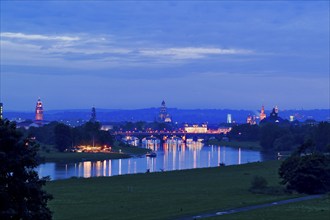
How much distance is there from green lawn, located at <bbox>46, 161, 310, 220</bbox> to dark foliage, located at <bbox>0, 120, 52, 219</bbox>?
33.7 ft

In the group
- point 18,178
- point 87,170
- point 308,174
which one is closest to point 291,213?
point 308,174

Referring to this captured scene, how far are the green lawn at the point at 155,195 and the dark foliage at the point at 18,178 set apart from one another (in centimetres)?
1026

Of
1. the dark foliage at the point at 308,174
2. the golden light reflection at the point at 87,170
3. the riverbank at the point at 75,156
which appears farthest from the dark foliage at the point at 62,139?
the dark foliage at the point at 308,174

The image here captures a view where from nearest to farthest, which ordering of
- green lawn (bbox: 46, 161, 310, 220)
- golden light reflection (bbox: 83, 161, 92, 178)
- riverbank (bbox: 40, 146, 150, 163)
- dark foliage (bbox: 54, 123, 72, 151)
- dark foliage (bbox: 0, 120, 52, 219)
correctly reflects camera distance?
dark foliage (bbox: 0, 120, 52, 219) → green lawn (bbox: 46, 161, 310, 220) → golden light reflection (bbox: 83, 161, 92, 178) → riverbank (bbox: 40, 146, 150, 163) → dark foliage (bbox: 54, 123, 72, 151)

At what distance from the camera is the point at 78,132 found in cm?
12825

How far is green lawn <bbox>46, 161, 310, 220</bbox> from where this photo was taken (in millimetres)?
29938

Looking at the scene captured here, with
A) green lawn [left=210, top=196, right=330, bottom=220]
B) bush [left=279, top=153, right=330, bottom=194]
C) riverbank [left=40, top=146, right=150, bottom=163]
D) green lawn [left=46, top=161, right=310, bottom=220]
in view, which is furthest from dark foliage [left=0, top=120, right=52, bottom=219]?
riverbank [left=40, top=146, right=150, bottom=163]

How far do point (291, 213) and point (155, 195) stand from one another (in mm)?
11654

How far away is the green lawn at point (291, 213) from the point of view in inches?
1054

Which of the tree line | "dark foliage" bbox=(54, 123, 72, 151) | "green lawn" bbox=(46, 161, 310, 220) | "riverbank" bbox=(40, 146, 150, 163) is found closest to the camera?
"green lawn" bbox=(46, 161, 310, 220)

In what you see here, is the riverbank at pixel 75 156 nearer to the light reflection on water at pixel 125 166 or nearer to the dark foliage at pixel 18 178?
the light reflection on water at pixel 125 166

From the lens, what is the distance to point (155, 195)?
126 ft

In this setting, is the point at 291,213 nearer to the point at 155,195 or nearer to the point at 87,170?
the point at 155,195

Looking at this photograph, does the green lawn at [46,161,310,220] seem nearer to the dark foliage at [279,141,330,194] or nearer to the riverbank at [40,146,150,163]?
the dark foliage at [279,141,330,194]
